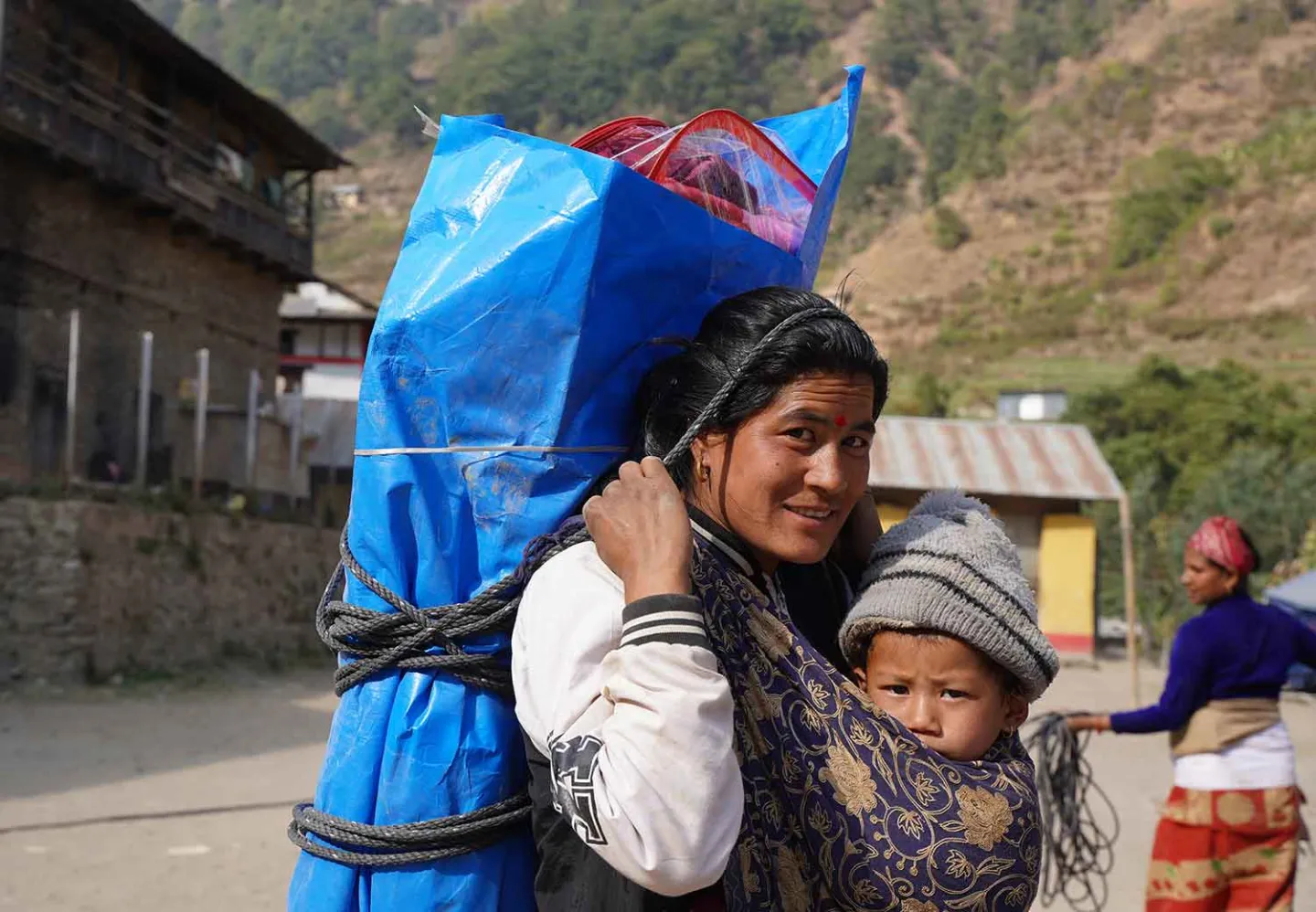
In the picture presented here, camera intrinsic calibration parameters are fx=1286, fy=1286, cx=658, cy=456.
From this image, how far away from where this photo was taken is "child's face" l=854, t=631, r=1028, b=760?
174 cm

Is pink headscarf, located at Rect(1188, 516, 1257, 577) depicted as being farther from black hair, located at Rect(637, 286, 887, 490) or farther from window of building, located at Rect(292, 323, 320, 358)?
window of building, located at Rect(292, 323, 320, 358)

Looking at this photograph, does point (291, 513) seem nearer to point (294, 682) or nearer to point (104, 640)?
point (294, 682)

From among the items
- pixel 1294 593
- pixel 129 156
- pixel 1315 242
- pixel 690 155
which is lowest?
pixel 1294 593

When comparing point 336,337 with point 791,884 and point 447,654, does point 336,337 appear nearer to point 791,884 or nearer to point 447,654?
point 447,654

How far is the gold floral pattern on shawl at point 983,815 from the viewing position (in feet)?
5.27

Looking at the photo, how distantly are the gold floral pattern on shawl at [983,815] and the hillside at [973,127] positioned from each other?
41378mm

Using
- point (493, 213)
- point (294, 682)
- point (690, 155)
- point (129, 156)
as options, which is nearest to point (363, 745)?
point (493, 213)

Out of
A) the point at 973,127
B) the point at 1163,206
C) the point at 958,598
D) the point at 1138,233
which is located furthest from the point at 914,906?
the point at 973,127

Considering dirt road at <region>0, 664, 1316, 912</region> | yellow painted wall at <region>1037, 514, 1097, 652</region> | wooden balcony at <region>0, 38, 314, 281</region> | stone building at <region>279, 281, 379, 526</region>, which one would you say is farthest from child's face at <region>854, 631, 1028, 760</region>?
stone building at <region>279, 281, 379, 526</region>

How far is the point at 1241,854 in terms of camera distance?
431 centimetres

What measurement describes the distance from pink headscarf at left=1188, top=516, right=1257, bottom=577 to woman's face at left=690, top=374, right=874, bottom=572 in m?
3.05

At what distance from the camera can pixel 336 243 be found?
8912cm

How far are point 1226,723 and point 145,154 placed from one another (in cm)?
1688

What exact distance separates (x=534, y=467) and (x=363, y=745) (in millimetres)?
461
